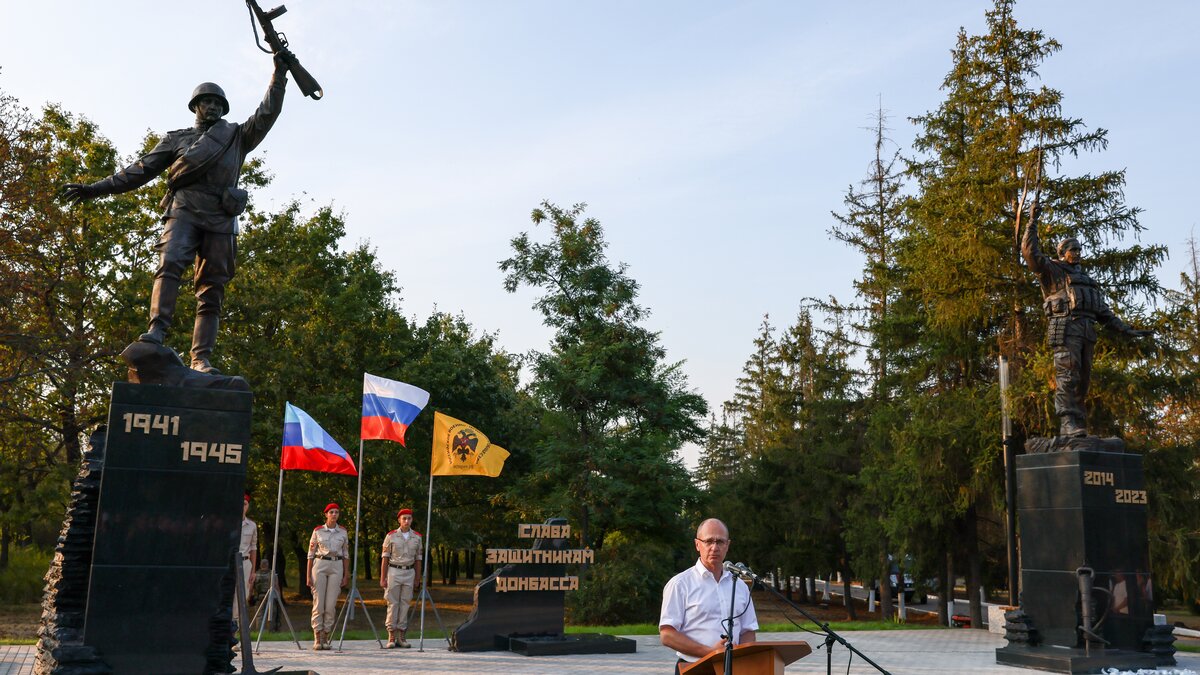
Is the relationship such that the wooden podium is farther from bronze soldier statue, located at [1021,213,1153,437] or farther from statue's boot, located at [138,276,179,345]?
bronze soldier statue, located at [1021,213,1153,437]

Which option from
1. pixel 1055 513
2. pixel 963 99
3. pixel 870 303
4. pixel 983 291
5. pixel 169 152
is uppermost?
pixel 963 99

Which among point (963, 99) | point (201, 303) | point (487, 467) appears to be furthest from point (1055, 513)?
point (963, 99)

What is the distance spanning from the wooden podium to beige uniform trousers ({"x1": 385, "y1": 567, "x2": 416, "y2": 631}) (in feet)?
30.3

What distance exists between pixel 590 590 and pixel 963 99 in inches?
582

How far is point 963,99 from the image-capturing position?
21.5 meters

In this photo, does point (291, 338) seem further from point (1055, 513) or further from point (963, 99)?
point (1055, 513)

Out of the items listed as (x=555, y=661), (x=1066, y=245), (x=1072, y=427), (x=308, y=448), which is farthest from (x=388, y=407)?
(x=1066, y=245)

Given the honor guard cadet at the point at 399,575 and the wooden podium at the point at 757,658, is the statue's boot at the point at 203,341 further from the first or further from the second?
the honor guard cadet at the point at 399,575

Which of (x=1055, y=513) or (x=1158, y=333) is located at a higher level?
(x=1158, y=333)

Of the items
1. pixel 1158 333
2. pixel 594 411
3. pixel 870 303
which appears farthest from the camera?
pixel 870 303

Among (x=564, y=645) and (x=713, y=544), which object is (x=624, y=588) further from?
(x=713, y=544)

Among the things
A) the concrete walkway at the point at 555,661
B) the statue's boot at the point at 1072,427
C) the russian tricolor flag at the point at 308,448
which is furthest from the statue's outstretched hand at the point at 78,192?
the statue's boot at the point at 1072,427

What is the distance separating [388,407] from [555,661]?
4.58 meters

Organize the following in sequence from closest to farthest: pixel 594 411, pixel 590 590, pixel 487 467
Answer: pixel 487 467 < pixel 590 590 < pixel 594 411
